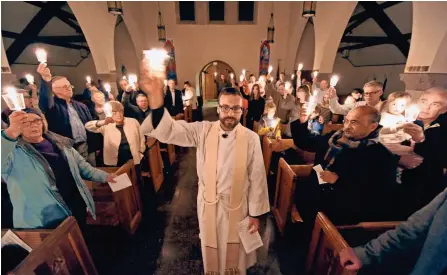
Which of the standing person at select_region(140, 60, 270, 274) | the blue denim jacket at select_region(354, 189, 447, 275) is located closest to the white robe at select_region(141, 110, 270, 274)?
the standing person at select_region(140, 60, 270, 274)

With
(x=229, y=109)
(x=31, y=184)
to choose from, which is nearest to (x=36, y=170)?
(x=31, y=184)

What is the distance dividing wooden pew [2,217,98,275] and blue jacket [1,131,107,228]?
163mm

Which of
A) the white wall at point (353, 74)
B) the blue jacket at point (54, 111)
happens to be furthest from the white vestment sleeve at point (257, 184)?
the white wall at point (353, 74)

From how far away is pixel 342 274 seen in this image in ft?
6.24

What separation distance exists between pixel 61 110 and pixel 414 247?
176 inches

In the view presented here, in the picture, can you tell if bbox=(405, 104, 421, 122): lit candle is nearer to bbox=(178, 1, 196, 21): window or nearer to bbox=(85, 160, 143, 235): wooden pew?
bbox=(85, 160, 143, 235): wooden pew

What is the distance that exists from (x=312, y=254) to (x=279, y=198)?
4.08 feet

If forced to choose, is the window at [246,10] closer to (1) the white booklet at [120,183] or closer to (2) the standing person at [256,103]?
(2) the standing person at [256,103]

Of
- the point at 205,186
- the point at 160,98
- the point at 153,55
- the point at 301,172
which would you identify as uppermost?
the point at 153,55

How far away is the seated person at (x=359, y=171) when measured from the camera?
2068 millimetres

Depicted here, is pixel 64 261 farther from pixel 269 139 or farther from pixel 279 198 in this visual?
pixel 269 139

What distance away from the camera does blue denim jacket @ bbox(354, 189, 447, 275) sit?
4.37ft

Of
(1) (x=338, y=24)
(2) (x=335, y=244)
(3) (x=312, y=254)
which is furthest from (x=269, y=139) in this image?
(1) (x=338, y=24)

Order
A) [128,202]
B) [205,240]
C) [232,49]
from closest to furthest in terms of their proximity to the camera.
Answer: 1. [205,240]
2. [128,202]
3. [232,49]
